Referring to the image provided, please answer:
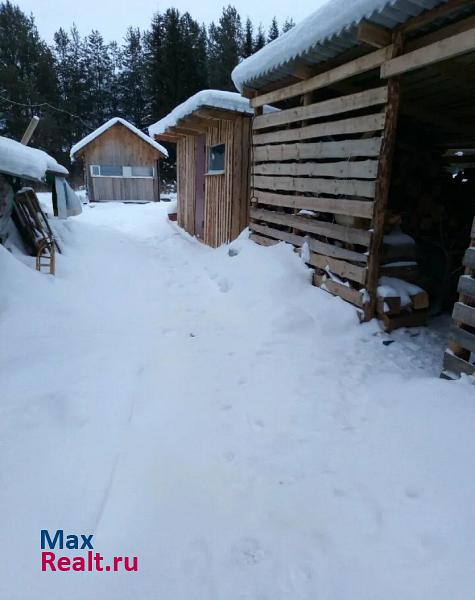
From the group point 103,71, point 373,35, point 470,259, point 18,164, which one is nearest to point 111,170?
point 18,164

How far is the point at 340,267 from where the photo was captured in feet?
15.6

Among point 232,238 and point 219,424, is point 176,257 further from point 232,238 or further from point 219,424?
point 219,424

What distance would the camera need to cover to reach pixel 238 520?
2.10 metres

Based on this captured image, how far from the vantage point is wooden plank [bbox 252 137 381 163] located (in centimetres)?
417

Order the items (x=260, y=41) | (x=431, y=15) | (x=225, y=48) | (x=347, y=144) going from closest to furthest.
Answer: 1. (x=431, y=15)
2. (x=347, y=144)
3. (x=225, y=48)
4. (x=260, y=41)

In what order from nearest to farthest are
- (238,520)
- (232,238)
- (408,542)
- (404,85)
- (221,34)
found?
(408,542) < (238,520) < (404,85) < (232,238) < (221,34)

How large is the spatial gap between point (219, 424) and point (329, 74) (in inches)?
177

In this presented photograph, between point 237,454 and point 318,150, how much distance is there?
4222 mm

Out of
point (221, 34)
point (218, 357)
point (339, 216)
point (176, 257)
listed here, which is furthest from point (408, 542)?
point (221, 34)

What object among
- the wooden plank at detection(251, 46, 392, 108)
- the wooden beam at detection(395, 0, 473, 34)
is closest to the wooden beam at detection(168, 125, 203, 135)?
the wooden plank at detection(251, 46, 392, 108)

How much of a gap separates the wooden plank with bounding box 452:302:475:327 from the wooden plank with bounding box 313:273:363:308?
1371mm

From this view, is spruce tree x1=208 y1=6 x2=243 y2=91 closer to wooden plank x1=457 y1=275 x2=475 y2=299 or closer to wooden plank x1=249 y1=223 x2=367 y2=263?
wooden plank x1=249 y1=223 x2=367 y2=263

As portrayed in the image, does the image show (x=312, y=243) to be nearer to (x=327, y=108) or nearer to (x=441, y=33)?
(x=327, y=108)

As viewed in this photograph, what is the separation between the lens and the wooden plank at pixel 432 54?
3.05 m
